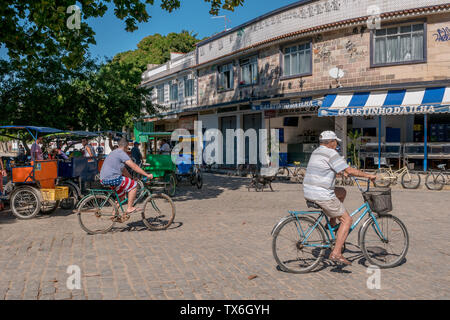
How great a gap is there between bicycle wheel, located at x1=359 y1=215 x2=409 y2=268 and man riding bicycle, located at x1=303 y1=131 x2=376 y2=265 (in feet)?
1.23

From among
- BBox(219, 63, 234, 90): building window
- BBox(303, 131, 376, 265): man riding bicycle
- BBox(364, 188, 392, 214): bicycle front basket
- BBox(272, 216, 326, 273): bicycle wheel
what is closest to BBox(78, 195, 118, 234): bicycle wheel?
BBox(272, 216, 326, 273): bicycle wheel

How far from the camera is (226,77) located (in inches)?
1042

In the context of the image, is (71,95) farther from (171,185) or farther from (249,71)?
(249,71)

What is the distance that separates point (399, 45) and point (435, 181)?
19.9ft

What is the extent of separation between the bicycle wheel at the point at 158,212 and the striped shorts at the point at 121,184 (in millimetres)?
430

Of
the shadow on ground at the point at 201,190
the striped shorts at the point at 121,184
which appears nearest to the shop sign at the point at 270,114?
the shadow on ground at the point at 201,190

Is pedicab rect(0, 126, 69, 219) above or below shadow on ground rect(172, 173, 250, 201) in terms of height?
above

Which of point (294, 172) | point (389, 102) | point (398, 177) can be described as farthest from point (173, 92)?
point (398, 177)

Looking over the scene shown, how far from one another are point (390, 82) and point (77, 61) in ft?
42.1

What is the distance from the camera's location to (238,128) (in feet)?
84.3

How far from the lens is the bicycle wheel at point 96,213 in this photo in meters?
7.60

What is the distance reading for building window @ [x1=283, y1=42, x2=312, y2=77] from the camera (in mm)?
20328

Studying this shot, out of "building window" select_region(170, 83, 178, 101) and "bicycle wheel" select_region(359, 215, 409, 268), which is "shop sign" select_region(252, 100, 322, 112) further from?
"bicycle wheel" select_region(359, 215, 409, 268)
